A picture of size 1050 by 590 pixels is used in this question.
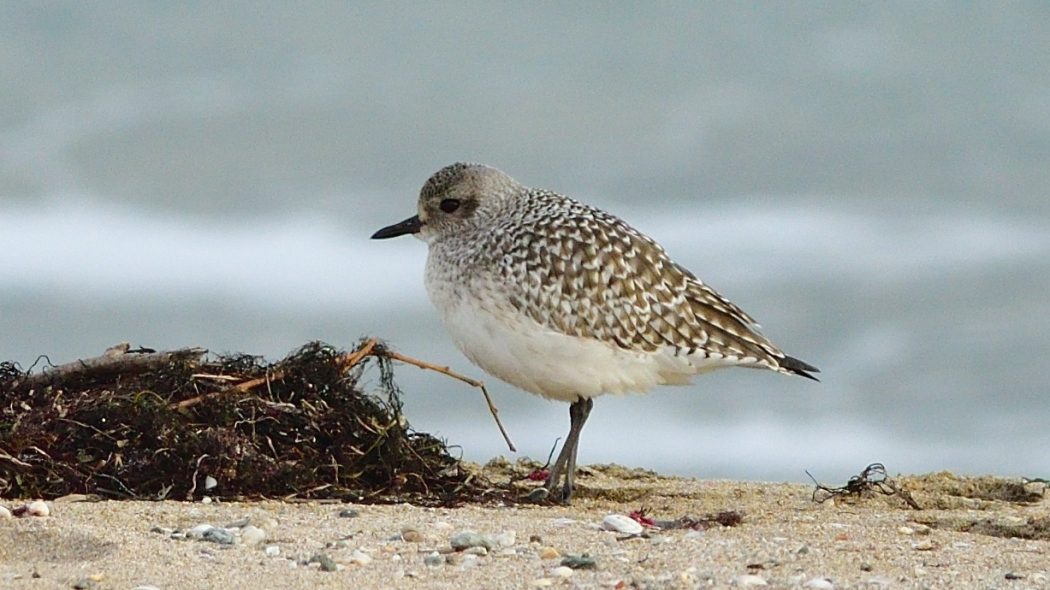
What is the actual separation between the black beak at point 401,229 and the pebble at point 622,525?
9.80ft

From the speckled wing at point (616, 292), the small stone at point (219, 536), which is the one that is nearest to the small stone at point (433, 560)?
the small stone at point (219, 536)

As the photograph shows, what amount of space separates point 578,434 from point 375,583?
129 inches

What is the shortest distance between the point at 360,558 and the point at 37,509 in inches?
71.2

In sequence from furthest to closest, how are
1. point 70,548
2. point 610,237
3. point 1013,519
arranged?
point 610,237
point 1013,519
point 70,548

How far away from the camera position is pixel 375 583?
243 inches

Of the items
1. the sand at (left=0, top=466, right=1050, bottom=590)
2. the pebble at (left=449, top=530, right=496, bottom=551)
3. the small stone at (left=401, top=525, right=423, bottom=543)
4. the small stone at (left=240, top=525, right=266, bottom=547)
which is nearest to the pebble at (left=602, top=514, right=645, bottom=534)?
the sand at (left=0, top=466, right=1050, bottom=590)

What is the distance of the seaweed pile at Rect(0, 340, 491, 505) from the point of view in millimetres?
8453

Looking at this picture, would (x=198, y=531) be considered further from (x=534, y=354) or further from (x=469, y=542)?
(x=534, y=354)

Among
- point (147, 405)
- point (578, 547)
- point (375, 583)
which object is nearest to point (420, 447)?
point (147, 405)

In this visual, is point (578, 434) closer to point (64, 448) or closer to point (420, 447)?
point (420, 447)

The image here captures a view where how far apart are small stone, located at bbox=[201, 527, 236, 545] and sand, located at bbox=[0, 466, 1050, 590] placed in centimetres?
5

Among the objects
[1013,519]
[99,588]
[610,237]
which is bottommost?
[99,588]

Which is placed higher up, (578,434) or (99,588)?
(578,434)

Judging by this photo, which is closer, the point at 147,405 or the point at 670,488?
the point at 147,405
